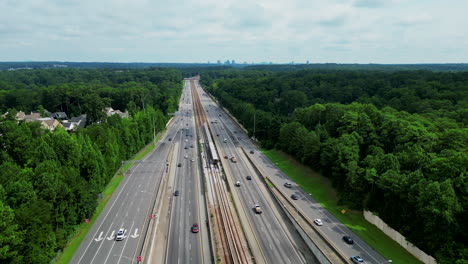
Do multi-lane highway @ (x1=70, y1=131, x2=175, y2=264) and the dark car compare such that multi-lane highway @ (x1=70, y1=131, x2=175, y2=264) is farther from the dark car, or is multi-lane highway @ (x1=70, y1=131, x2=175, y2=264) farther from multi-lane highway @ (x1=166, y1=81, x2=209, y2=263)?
the dark car

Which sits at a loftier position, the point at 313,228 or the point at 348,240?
the point at 348,240

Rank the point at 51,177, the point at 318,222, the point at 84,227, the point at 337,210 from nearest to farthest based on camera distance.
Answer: the point at 51,177, the point at 84,227, the point at 318,222, the point at 337,210

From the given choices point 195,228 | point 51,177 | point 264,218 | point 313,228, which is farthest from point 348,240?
point 51,177

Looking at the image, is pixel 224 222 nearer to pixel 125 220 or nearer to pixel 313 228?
pixel 313 228

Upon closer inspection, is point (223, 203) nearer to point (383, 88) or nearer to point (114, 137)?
point (114, 137)

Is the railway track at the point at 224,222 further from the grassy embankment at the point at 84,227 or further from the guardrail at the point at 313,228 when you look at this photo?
the grassy embankment at the point at 84,227

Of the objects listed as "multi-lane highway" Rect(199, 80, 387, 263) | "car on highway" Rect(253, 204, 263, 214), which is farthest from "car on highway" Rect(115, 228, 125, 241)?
"multi-lane highway" Rect(199, 80, 387, 263)

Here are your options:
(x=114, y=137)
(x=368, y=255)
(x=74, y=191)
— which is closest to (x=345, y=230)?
(x=368, y=255)

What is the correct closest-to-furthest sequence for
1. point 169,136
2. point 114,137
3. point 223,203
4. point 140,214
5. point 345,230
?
point 345,230 → point 140,214 → point 223,203 → point 114,137 → point 169,136

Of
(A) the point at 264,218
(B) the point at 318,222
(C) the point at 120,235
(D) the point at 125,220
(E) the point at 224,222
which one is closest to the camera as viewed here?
(C) the point at 120,235
